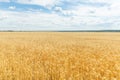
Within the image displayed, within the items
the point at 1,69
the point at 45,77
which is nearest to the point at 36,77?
the point at 45,77

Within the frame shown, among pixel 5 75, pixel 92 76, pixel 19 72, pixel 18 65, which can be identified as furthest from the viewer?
pixel 18 65

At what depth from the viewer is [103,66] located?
6.79 meters

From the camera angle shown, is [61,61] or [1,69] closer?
[1,69]

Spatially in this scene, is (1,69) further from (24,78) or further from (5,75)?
(24,78)

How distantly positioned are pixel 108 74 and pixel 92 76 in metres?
0.49

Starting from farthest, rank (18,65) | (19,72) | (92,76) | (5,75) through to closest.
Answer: (18,65) → (19,72) → (5,75) → (92,76)

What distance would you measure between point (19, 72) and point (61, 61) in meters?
1.97

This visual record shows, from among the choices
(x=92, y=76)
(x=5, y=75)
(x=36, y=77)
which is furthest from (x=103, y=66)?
(x=5, y=75)

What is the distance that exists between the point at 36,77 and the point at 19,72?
36.4 inches

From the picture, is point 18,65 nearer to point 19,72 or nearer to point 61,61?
point 19,72

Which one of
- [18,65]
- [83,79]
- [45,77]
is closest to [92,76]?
[83,79]

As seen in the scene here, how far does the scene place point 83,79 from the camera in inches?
218

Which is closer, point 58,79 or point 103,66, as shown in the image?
point 58,79

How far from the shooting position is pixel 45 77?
5723mm
